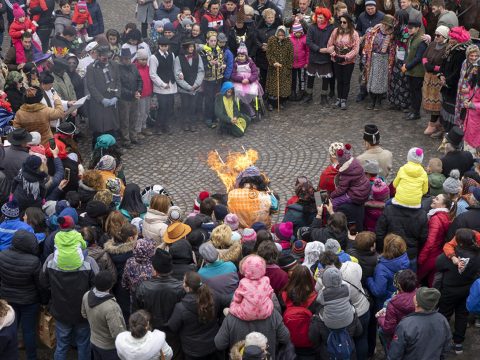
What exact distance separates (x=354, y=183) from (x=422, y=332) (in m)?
2.72

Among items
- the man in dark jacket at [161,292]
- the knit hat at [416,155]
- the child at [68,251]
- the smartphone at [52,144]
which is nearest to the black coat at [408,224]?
the knit hat at [416,155]

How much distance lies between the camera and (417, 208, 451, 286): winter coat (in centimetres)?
859

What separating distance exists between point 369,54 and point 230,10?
3250mm

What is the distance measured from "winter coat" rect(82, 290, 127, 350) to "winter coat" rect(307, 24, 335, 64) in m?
8.90

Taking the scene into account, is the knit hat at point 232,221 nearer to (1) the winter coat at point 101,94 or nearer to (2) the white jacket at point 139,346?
(2) the white jacket at point 139,346

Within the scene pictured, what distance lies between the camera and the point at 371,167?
943cm

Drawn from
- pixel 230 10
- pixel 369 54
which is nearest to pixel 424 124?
pixel 369 54

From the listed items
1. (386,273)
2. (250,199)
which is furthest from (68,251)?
(386,273)

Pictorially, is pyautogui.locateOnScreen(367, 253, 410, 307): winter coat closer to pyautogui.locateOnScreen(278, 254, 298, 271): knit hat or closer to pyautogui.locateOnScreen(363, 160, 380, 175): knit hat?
pyautogui.locateOnScreen(278, 254, 298, 271): knit hat

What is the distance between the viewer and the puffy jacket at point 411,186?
28.4 ft

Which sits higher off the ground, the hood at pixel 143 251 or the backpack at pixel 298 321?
the hood at pixel 143 251

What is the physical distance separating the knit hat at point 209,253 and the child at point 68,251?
1.28m

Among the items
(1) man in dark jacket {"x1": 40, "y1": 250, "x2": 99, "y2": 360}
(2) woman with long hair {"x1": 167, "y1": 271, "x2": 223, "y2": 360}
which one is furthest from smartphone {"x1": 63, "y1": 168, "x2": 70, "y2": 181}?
(2) woman with long hair {"x1": 167, "y1": 271, "x2": 223, "y2": 360}

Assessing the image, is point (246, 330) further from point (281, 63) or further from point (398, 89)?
point (398, 89)
